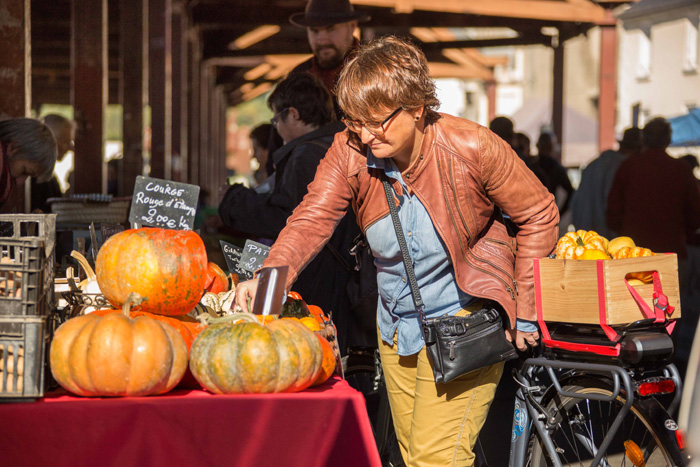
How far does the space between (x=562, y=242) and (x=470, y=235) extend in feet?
2.06

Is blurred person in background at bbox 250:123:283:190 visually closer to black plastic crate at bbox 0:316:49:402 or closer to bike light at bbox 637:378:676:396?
bike light at bbox 637:378:676:396

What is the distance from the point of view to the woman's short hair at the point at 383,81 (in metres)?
2.81

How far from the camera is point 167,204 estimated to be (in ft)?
11.5

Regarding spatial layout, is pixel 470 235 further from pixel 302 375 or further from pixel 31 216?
pixel 31 216

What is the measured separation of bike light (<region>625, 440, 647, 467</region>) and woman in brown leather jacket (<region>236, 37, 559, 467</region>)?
2.38 feet

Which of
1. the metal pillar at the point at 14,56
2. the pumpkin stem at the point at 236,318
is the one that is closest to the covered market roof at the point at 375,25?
the metal pillar at the point at 14,56

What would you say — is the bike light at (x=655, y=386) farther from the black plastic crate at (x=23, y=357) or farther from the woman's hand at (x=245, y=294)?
the black plastic crate at (x=23, y=357)

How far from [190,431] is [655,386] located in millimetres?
1863

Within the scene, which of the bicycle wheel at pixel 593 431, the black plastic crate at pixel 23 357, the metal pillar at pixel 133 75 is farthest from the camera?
the metal pillar at pixel 133 75

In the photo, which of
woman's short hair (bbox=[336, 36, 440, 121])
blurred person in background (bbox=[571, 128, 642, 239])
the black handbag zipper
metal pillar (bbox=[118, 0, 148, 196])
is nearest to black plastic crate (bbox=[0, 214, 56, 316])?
woman's short hair (bbox=[336, 36, 440, 121])

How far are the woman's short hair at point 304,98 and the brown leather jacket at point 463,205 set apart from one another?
5.40 ft

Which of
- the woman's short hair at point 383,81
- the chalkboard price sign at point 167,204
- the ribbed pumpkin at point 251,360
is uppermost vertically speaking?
the woman's short hair at point 383,81

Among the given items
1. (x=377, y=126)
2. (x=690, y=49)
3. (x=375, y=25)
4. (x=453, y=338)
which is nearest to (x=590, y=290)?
(x=453, y=338)

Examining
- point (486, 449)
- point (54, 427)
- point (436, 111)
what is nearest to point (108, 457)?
point (54, 427)
